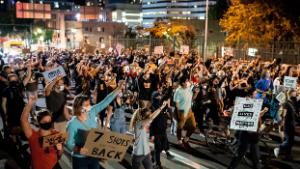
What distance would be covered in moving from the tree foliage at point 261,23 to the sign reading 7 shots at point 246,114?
79.9 feet

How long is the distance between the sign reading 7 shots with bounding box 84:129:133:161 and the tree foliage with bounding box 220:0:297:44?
27390mm

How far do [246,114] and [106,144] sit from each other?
11.2 feet

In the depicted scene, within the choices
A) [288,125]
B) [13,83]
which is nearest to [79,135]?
[13,83]

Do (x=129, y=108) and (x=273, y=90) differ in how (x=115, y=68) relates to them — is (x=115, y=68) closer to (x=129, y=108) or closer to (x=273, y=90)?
(x=129, y=108)

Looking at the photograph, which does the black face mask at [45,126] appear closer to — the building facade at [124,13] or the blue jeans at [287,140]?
the blue jeans at [287,140]

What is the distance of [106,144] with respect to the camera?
5754 millimetres

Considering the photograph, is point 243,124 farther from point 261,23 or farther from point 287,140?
point 261,23

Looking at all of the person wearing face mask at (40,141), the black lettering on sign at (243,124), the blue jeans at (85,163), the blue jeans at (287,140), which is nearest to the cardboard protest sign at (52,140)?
the person wearing face mask at (40,141)

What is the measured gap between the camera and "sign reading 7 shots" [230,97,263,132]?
26.8ft

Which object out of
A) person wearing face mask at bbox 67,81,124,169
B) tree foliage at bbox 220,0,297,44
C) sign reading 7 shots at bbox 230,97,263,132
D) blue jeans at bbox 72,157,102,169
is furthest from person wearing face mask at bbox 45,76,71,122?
tree foliage at bbox 220,0,297,44

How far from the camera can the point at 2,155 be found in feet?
33.0

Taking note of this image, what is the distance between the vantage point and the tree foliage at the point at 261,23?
106ft

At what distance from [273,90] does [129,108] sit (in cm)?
533

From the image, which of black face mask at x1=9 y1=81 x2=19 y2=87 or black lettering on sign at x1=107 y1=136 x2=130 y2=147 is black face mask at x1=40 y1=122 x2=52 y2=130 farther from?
black face mask at x1=9 y1=81 x2=19 y2=87
